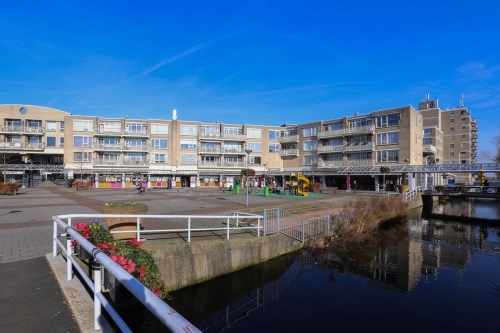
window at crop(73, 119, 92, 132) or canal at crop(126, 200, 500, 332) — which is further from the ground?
window at crop(73, 119, 92, 132)

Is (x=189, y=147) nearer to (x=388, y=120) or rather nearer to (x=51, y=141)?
(x=51, y=141)

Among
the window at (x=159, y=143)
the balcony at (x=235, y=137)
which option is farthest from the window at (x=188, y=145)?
the balcony at (x=235, y=137)

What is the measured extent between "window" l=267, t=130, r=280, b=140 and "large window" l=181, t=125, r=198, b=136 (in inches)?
619

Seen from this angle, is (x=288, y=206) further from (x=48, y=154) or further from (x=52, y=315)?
(x=48, y=154)

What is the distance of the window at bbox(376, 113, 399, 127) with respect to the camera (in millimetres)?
49750

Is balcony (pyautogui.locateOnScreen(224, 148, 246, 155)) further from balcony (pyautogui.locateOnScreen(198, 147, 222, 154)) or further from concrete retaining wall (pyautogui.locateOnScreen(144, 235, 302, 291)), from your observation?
concrete retaining wall (pyautogui.locateOnScreen(144, 235, 302, 291))

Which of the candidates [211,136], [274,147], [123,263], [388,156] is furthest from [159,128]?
[123,263]

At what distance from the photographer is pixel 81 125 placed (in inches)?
2275

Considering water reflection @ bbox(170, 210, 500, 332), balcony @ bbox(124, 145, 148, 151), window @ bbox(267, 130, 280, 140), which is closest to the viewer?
water reflection @ bbox(170, 210, 500, 332)

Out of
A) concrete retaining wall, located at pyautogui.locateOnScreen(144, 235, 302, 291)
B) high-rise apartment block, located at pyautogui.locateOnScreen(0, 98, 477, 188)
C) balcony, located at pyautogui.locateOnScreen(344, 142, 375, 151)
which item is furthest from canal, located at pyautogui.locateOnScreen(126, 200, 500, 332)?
high-rise apartment block, located at pyautogui.locateOnScreen(0, 98, 477, 188)

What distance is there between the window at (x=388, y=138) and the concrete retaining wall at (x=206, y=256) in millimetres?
42158

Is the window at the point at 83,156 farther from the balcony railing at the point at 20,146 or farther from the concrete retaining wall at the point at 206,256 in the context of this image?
the concrete retaining wall at the point at 206,256

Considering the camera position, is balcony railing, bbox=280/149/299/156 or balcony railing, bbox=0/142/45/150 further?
balcony railing, bbox=280/149/299/156

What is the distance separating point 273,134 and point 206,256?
2379 inches
